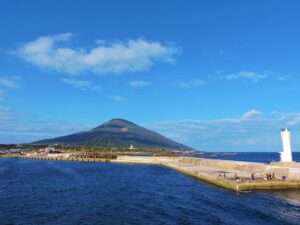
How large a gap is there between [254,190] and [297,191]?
473cm

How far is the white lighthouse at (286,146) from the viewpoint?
48.9 meters

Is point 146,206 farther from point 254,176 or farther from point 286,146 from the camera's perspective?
point 286,146

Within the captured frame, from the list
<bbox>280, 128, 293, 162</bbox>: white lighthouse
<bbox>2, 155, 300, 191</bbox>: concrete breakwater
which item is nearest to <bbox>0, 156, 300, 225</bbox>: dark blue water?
<bbox>2, 155, 300, 191</bbox>: concrete breakwater

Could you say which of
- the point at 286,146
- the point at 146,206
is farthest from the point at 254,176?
the point at 146,206

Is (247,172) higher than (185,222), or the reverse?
(247,172)

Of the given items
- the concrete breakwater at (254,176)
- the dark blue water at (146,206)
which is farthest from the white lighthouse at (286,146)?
the dark blue water at (146,206)

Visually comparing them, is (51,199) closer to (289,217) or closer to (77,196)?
(77,196)

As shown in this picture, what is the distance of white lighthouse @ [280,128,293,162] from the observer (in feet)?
160

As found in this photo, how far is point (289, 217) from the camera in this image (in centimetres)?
2634

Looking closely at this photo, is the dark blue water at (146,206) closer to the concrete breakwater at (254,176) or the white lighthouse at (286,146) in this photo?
the concrete breakwater at (254,176)

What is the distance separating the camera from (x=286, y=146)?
49000mm

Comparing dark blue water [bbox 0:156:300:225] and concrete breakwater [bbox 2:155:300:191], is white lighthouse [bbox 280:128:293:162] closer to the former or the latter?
concrete breakwater [bbox 2:155:300:191]

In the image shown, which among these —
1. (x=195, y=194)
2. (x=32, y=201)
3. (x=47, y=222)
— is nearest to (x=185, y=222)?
(x=47, y=222)

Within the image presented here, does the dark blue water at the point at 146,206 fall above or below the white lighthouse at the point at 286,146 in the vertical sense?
below
